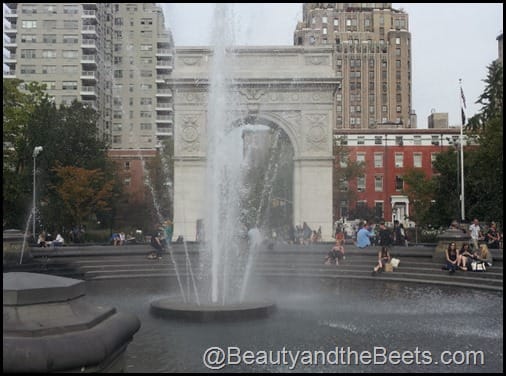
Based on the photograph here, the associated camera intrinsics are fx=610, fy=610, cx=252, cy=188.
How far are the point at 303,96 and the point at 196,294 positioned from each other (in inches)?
905

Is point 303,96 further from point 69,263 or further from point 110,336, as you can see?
point 110,336

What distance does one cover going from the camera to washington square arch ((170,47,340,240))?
1347 inches

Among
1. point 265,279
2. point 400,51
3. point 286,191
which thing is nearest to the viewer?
point 265,279

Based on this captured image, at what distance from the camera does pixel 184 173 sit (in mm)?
34406

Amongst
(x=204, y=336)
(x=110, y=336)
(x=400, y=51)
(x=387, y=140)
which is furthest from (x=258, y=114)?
(x=400, y=51)

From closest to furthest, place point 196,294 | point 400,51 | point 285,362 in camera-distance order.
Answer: point 285,362
point 196,294
point 400,51

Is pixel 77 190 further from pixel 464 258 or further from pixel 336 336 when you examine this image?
pixel 336 336

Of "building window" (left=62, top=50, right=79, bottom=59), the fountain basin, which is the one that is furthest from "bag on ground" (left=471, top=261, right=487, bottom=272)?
"building window" (left=62, top=50, right=79, bottom=59)

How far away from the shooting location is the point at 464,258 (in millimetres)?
16797

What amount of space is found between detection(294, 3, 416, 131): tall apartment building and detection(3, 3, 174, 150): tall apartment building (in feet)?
106

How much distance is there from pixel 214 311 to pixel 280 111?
2501cm

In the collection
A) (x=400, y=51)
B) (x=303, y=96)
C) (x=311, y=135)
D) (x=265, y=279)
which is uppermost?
(x=400, y=51)

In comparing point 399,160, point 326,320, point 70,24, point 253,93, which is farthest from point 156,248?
point 70,24

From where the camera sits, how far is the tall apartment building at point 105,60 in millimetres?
73581
